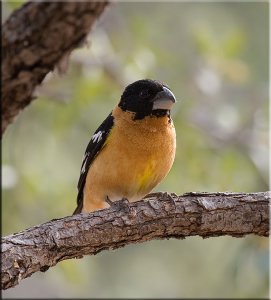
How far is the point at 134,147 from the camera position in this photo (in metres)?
4.57

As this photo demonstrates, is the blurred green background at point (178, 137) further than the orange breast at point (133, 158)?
Yes

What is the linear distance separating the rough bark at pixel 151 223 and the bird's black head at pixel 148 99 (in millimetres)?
852

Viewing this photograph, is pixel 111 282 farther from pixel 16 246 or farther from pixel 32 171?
pixel 16 246

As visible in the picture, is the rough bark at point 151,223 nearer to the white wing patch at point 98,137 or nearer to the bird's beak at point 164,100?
the bird's beak at point 164,100

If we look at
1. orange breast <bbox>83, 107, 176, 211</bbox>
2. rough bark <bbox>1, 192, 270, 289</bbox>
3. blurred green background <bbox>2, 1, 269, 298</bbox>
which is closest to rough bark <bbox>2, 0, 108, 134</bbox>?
rough bark <bbox>1, 192, 270, 289</bbox>

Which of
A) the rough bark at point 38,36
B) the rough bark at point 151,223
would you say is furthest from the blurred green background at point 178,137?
the rough bark at point 38,36

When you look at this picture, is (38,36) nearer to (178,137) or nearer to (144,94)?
(144,94)

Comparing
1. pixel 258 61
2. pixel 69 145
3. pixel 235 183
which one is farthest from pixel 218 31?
pixel 235 183

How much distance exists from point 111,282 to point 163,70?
12.9 ft

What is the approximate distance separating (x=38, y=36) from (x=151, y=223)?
4.90 ft

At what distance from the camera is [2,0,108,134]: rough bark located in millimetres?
2707

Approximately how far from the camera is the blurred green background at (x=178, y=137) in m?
6.86

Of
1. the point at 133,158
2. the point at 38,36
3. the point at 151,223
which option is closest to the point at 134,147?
the point at 133,158

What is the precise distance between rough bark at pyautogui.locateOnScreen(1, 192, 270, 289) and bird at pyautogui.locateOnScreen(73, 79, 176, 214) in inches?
24.3
